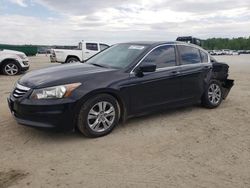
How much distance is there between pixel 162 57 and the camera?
20.4ft

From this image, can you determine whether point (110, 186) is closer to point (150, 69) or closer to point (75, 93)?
point (75, 93)

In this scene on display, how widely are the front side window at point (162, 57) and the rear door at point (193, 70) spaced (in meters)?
0.22

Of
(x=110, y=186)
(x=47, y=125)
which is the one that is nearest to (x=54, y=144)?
(x=47, y=125)

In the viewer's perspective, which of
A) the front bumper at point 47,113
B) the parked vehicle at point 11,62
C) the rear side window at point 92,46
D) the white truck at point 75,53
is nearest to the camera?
the front bumper at point 47,113

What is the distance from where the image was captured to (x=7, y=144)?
4.83 m

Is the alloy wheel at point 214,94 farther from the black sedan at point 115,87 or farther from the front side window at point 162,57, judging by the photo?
the front side window at point 162,57

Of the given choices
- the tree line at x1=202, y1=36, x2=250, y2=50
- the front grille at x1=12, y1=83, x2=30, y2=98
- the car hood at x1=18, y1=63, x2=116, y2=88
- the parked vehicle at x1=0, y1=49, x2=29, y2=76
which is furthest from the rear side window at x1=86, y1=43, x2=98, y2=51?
the tree line at x1=202, y1=36, x2=250, y2=50

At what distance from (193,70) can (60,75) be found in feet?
9.21

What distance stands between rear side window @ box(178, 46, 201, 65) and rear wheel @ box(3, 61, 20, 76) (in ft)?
31.0

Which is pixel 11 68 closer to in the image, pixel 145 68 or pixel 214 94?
pixel 214 94

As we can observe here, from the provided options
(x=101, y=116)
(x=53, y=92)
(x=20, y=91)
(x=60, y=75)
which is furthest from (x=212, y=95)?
(x=20, y=91)

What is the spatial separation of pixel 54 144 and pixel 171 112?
2.82 meters

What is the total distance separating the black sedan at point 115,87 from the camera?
4.84 meters

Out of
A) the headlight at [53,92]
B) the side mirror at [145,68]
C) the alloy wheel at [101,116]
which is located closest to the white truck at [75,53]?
the side mirror at [145,68]
